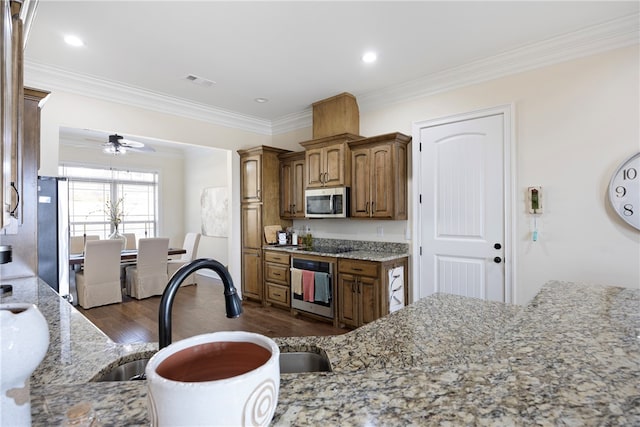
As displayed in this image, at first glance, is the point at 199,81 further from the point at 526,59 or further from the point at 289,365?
the point at 289,365

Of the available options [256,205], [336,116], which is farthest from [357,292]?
[336,116]

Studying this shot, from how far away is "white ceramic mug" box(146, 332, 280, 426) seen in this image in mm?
390

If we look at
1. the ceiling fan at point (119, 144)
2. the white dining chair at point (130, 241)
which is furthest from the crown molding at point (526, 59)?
the white dining chair at point (130, 241)

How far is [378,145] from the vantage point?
3.82m

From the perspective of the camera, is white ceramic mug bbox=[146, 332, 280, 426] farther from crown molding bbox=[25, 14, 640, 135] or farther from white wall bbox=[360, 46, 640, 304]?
crown molding bbox=[25, 14, 640, 135]

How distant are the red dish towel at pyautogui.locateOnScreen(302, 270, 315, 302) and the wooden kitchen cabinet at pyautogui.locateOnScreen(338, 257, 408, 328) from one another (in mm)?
396

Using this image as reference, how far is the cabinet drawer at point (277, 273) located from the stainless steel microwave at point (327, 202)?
821 millimetres

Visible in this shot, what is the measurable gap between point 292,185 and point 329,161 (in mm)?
917

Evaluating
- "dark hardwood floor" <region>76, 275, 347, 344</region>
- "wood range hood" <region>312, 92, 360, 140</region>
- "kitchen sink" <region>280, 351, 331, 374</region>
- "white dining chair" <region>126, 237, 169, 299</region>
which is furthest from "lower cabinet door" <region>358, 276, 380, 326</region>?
"white dining chair" <region>126, 237, 169, 299</region>

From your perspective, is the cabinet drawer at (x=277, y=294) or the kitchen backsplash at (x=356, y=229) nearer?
the kitchen backsplash at (x=356, y=229)

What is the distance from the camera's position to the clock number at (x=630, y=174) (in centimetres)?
257

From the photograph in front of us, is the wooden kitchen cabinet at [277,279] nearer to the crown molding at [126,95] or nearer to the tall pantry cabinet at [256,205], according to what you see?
the tall pantry cabinet at [256,205]

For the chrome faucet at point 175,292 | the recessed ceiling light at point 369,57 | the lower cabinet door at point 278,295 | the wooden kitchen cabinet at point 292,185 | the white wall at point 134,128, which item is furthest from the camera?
the wooden kitchen cabinet at point 292,185

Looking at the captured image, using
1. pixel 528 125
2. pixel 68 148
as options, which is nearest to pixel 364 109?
pixel 528 125
